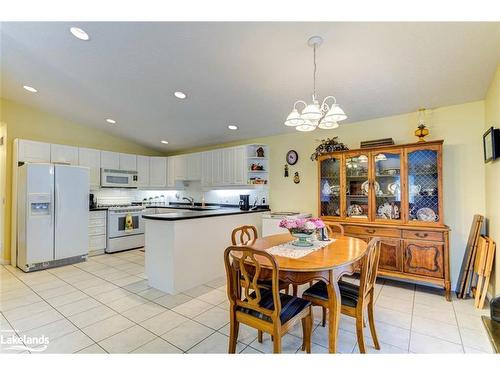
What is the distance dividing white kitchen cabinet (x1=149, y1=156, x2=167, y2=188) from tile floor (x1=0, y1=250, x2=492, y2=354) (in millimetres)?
3169

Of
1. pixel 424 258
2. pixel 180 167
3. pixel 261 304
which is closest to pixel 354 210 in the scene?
pixel 424 258

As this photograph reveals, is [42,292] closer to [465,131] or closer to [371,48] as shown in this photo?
[371,48]

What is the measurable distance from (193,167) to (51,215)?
2.82 m

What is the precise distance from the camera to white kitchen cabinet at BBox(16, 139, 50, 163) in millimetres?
4320

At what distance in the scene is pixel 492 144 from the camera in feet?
8.17

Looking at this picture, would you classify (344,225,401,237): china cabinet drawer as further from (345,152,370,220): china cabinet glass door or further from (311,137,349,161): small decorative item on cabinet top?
(311,137,349,161): small decorative item on cabinet top

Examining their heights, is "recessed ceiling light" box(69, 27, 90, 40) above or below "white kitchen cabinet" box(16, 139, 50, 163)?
above

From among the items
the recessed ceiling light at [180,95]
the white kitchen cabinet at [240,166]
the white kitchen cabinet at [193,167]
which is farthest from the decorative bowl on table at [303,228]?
the white kitchen cabinet at [193,167]

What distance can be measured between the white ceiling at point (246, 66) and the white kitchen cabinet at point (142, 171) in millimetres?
1880

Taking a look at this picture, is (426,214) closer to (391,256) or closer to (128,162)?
(391,256)

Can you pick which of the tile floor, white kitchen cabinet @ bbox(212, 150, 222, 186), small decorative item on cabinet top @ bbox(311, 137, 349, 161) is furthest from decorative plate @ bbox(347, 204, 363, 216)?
white kitchen cabinet @ bbox(212, 150, 222, 186)
